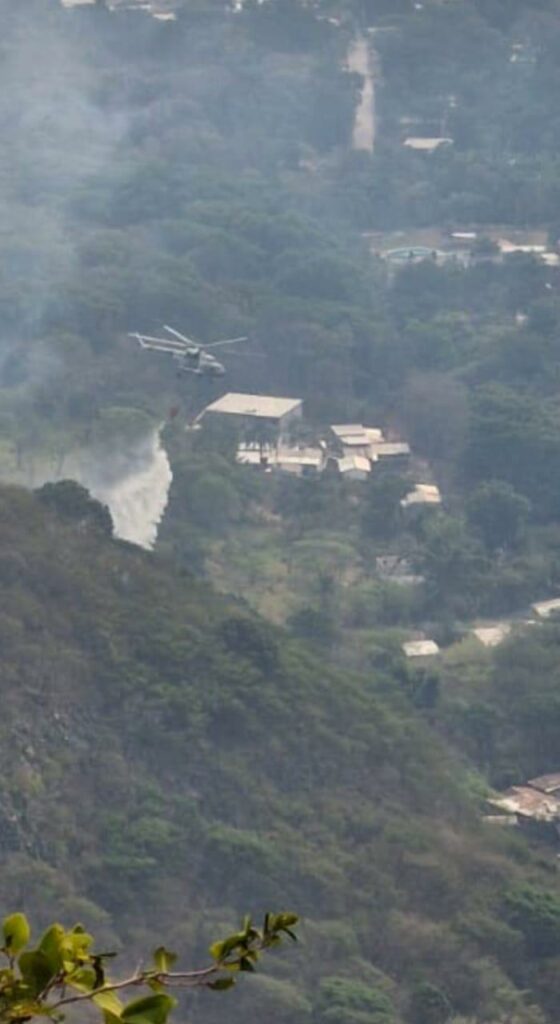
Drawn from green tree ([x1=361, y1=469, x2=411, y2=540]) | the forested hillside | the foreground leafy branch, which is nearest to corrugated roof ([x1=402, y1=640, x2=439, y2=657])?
the forested hillside

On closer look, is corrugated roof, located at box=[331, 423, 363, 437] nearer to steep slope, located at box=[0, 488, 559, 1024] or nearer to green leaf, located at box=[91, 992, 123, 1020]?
steep slope, located at box=[0, 488, 559, 1024]

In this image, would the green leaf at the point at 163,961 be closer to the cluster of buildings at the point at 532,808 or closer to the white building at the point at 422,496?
the cluster of buildings at the point at 532,808

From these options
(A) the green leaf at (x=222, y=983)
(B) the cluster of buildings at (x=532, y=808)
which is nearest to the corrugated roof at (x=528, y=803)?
(B) the cluster of buildings at (x=532, y=808)

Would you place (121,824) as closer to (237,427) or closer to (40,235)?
(237,427)

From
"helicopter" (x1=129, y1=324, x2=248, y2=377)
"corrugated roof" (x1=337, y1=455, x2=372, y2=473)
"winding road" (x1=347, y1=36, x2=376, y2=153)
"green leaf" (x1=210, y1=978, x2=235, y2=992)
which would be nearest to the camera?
"green leaf" (x1=210, y1=978, x2=235, y2=992)

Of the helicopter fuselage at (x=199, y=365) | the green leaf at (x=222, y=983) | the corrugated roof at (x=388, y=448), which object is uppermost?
the green leaf at (x=222, y=983)

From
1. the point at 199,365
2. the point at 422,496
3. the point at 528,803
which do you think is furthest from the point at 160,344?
the point at 528,803

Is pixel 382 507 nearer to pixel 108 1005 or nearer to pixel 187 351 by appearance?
pixel 187 351
